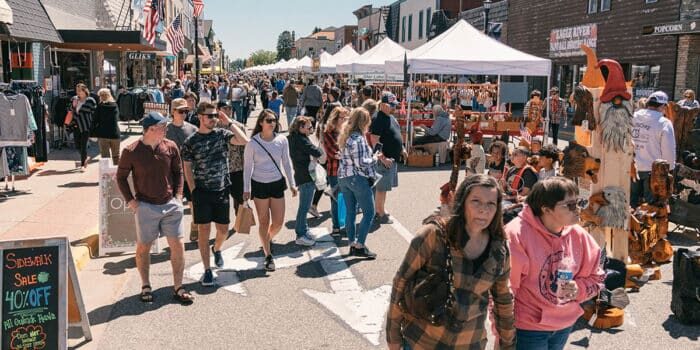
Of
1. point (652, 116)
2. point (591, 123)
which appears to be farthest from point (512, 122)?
point (591, 123)

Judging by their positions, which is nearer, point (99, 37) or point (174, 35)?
point (99, 37)

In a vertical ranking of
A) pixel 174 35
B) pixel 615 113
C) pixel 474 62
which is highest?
pixel 174 35

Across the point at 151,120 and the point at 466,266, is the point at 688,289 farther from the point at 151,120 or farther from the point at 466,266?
the point at 151,120

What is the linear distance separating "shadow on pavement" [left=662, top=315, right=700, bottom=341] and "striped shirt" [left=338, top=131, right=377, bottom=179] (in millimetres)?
3476

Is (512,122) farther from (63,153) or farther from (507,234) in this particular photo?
(507,234)

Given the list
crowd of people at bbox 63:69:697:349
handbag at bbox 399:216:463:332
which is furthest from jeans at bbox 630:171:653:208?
handbag at bbox 399:216:463:332

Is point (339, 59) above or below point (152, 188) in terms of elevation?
above

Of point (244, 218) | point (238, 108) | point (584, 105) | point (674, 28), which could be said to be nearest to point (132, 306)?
point (244, 218)

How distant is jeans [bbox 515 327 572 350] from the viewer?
3.60 m

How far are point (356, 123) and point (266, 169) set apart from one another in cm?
124

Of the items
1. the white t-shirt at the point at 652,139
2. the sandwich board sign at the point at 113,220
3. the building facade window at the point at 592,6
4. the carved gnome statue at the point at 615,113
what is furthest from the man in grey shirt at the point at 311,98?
the carved gnome statue at the point at 615,113

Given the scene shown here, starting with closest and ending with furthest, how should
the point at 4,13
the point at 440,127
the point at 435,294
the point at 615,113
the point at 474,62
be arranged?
the point at 435,294, the point at 615,113, the point at 4,13, the point at 440,127, the point at 474,62

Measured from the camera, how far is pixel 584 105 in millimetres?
6285

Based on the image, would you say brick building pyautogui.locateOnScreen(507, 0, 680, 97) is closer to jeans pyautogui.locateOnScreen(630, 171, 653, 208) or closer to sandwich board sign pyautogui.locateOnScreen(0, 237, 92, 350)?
jeans pyautogui.locateOnScreen(630, 171, 653, 208)
